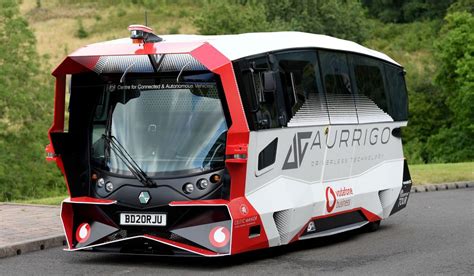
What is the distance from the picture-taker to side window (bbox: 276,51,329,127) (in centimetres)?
1244

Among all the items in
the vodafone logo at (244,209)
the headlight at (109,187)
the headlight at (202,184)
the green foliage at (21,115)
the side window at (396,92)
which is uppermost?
the side window at (396,92)

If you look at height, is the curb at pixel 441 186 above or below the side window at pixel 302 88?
below

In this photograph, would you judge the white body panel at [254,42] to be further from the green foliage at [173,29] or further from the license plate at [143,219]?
the green foliage at [173,29]

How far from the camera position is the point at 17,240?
13.5 metres

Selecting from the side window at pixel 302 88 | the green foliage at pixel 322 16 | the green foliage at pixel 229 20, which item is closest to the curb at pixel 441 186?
the side window at pixel 302 88

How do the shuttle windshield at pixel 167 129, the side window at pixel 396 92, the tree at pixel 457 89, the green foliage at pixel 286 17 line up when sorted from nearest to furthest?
the shuttle windshield at pixel 167 129 < the side window at pixel 396 92 < the tree at pixel 457 89 < the green foliage at pixel 286 17

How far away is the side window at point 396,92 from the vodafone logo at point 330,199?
2498 mm

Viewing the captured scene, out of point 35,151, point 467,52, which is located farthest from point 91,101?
point 467,52

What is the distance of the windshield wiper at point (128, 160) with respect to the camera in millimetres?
11602

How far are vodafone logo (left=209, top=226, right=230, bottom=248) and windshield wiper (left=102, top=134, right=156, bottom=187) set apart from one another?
0.92 metres

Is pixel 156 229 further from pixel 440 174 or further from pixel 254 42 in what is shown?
pixel 440 174

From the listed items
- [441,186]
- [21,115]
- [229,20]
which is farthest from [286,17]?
[441,186]

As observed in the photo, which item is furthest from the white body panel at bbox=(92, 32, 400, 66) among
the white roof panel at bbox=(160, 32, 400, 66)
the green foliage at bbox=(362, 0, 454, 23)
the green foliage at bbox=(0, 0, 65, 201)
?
the green foliage at bbox=(362, 0, 454, 23)

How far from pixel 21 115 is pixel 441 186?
2660cm
